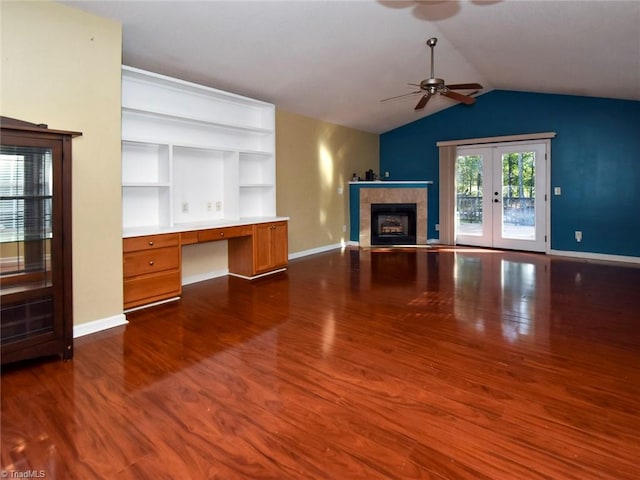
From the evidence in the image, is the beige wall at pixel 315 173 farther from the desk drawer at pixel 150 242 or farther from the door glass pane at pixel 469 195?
the desk drawer at pixel 150 242

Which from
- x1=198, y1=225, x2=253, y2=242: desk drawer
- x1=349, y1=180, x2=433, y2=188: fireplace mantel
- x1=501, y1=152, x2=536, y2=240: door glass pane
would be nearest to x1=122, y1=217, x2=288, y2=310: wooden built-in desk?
x1=198, y1=225, x2=253, y2=242: desk drawer

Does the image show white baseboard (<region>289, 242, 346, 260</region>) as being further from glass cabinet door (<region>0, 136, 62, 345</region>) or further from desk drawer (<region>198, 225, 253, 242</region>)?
glass cabinet door (<region>0, 136, 62, 345</region>)

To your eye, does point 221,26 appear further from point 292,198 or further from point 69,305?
point 292,198

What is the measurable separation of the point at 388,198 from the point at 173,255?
496 centimetres

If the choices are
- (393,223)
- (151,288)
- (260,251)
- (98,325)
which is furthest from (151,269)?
(393,223)

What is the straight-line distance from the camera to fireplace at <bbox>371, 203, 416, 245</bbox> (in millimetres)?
7914

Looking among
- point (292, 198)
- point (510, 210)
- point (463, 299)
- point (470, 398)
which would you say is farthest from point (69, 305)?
point (510, 210)

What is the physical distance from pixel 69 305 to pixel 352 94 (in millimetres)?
4941

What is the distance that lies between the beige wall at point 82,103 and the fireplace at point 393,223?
5.45 m

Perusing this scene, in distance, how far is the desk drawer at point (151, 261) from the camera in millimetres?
3588

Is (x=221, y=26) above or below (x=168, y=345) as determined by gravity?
above

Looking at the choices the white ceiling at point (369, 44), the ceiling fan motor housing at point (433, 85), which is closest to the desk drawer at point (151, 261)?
the white ceiling at point (369, 44)

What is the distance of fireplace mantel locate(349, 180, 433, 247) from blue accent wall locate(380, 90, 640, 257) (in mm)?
1400

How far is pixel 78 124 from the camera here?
3004 millimetres
